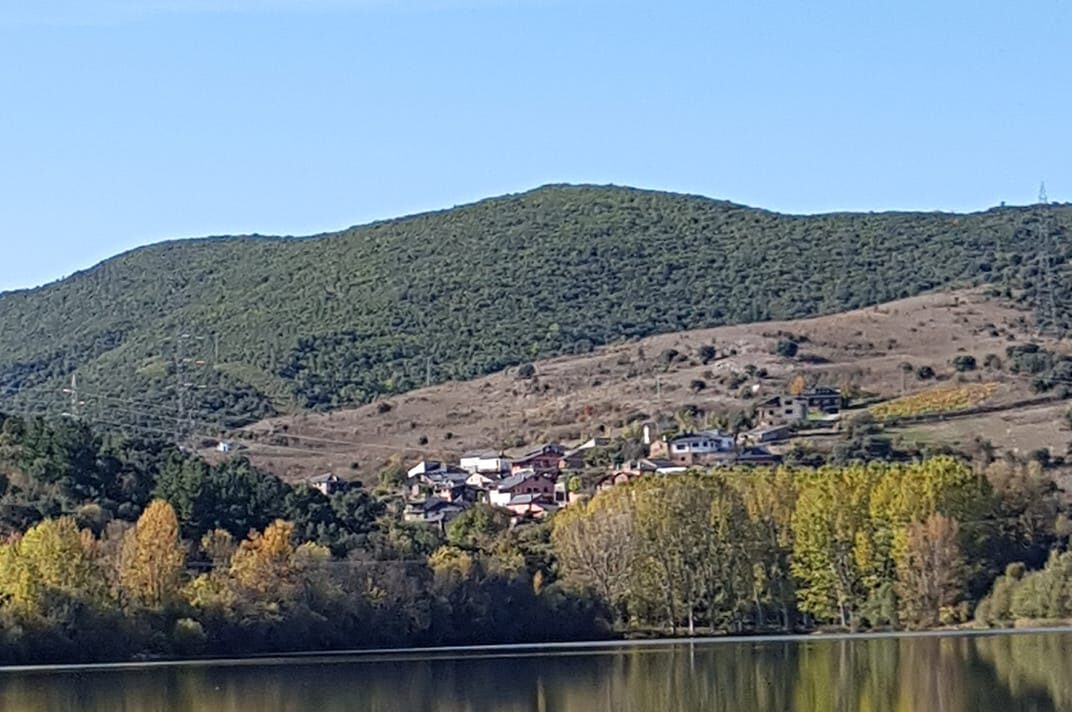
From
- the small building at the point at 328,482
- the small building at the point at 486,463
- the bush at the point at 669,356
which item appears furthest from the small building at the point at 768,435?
the bush at the point at 669,356

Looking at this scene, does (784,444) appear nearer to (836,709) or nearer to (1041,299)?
(1041,299)

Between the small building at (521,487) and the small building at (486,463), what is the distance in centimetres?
580

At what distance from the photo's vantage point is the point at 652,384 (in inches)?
5960

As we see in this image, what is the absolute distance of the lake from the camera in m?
49.3

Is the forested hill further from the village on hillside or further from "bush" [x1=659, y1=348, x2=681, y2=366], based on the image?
the village on hillside

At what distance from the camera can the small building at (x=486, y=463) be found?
134 meters

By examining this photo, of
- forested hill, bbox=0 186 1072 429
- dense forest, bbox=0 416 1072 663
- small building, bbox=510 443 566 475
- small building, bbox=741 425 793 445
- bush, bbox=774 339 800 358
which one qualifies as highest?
forested hill, bbox=0 186 1072 429

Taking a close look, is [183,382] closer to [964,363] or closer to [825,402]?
[825,402]

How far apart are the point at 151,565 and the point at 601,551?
69.0 feet

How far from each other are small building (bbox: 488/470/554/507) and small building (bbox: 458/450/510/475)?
5.80 m

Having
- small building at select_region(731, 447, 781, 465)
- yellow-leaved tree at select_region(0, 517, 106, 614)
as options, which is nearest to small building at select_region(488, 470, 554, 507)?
small building at select_region(731, 447, 781, 465)

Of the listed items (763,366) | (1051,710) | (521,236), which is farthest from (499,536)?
(521,236)

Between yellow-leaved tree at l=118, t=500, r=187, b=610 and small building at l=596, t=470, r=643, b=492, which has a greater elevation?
small building at l=596, t=470, r=643, b=492

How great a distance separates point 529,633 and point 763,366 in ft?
206
